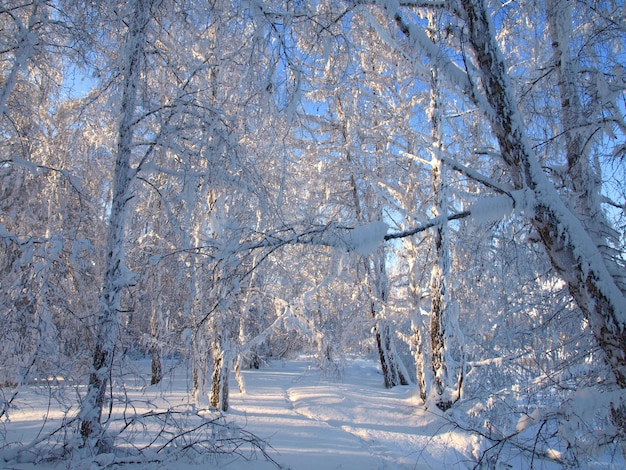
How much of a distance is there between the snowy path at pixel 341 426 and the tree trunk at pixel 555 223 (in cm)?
160

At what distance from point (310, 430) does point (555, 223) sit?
6.38 meters

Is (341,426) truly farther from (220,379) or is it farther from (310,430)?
(220,379)

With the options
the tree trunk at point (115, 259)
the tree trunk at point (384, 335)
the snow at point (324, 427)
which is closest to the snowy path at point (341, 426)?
the snow at point (324, 427)

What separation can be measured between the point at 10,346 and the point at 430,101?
898cm

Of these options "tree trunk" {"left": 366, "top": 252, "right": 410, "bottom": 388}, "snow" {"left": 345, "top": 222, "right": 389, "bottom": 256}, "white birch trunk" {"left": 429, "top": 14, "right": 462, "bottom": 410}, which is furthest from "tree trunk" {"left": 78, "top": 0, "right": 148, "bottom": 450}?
"tree trunk" {"left": 366, "top": 252, "right": 410, "bottom": 388}

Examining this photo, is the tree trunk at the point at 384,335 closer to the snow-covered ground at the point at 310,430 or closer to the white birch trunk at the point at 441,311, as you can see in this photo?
the snow-covered ground at the point at 310,430

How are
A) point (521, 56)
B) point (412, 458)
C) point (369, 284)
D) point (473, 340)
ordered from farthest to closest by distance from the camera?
point (369, 284) < point (473, 340) < point (521, 56) < point (412, 458)

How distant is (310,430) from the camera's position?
7746mm

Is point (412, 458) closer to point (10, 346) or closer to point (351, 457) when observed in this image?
point (351, 457)

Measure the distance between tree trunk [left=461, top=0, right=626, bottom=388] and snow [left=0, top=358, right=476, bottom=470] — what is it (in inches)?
51.2

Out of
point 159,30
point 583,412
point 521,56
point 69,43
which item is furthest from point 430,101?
point 583,412

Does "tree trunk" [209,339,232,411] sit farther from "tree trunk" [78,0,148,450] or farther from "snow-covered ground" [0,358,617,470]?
"tree trunk" [78,0,148,450]

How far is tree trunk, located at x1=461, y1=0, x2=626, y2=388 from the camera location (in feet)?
9.07

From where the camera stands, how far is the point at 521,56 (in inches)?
349
